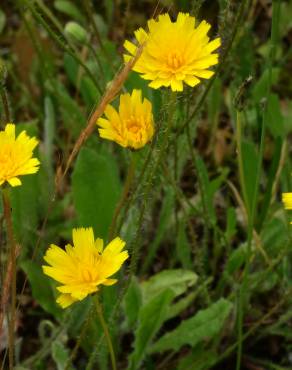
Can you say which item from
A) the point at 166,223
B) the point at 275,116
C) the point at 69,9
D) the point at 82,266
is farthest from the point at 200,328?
the point at 69,9

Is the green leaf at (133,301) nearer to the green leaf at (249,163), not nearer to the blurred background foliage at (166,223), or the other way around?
the blurred background foliage at (166,223)

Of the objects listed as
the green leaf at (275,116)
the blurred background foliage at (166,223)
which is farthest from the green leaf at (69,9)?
the green leaf at (275,116)

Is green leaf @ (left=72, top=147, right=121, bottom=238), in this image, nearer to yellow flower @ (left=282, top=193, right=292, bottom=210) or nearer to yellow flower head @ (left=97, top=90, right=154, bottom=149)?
yellow flower head @ (left=97, top=90, right=154, bottom=149)

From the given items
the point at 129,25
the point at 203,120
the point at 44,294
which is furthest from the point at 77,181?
the point at 129,25

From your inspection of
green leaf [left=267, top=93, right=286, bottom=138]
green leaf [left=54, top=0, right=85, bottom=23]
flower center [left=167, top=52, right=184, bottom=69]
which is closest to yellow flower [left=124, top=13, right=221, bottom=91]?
flower center [left=167, top=52, right=184, bottom=69]

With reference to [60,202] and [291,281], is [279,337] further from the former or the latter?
[60,202]

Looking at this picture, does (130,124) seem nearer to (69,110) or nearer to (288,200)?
(288,200)

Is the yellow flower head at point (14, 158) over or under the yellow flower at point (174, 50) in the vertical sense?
under
